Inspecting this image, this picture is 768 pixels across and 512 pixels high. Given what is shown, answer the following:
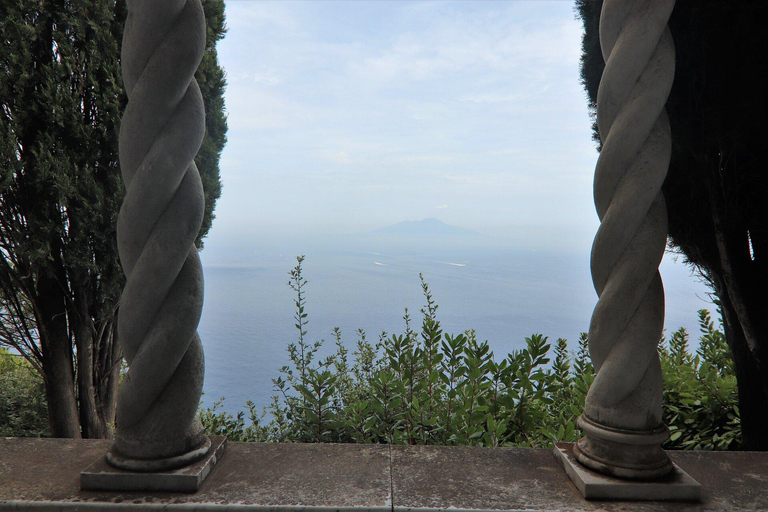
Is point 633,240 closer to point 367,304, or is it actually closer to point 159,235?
point 159,235

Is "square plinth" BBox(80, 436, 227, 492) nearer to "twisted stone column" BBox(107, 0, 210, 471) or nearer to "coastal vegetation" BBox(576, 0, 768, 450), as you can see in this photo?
"twisted stone column" BBox(107, 0, 210, 471)

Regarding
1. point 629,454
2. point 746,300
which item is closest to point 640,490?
point 629,454

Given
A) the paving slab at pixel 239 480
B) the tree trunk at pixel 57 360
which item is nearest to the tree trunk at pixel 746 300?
the paving slab at pixel 239 480

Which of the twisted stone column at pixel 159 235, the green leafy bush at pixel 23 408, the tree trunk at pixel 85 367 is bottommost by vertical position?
the green leafy bush at pixel 23 408

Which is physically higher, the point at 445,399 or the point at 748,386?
the point at 748,386

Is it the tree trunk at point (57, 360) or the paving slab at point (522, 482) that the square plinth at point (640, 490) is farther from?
Answer: the tree trunk at point (57, 360)

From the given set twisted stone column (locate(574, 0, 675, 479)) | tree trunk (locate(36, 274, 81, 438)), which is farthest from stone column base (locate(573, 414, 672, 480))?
tree trunk (locate(36, 274, 81, 438))
